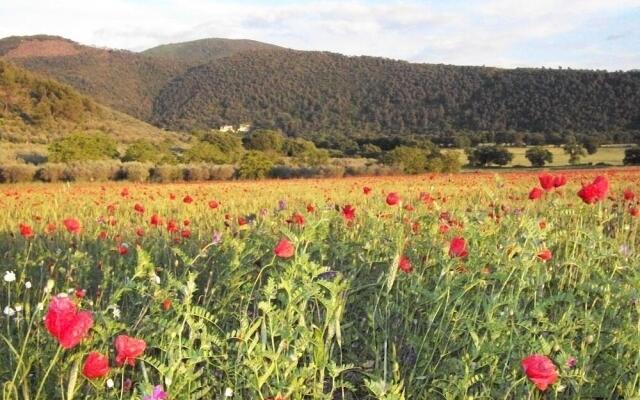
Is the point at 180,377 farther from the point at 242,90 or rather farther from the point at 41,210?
the point at 242,90

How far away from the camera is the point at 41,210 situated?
768cm

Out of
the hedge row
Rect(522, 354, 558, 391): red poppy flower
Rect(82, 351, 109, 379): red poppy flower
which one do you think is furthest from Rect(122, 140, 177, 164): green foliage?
Rect(522, 354, 558, 391): red poppy flower

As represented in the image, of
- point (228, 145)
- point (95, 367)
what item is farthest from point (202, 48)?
point (95, 367)

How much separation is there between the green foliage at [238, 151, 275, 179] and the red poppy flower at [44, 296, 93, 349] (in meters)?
18.7

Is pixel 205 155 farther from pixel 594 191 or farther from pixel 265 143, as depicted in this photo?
pixel 594 191

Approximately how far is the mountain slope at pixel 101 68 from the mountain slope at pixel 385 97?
153 inches

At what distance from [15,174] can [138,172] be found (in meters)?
3.18

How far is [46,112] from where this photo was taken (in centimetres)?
4084

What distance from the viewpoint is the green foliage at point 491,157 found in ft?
101

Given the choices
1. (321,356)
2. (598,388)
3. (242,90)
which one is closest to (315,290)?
(321,356)

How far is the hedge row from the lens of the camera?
17.5 metres

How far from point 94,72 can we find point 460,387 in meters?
96.8

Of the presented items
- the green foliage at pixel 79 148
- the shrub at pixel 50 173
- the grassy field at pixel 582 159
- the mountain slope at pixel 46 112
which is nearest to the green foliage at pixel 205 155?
the green foliage at pixel 79 148

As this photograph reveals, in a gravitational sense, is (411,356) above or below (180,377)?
below
